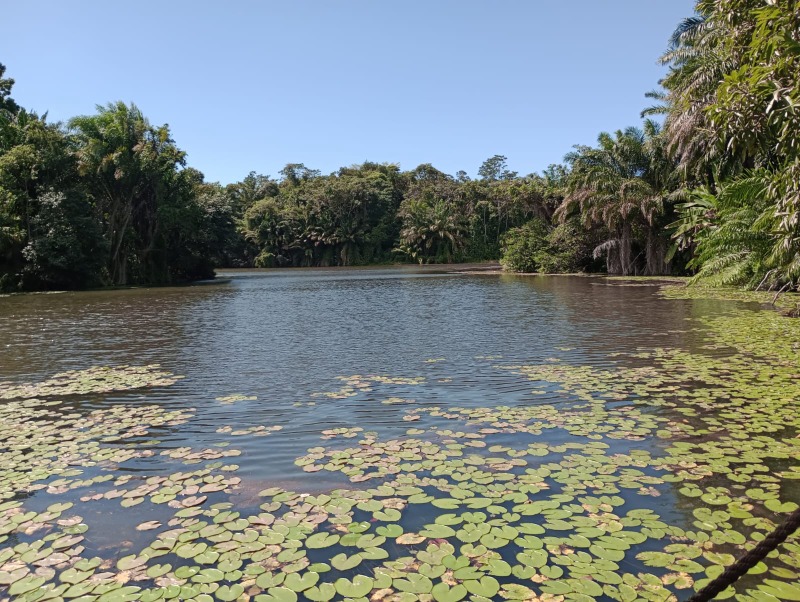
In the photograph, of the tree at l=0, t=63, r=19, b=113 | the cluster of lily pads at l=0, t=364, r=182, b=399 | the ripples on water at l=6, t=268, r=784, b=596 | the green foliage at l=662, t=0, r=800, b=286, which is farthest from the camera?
the tree at l=0, t=63, r=19, b=113

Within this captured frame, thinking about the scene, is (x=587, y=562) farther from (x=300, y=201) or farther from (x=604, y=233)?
(x=300, y=201)

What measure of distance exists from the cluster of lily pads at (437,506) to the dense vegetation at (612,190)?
4.96 metres

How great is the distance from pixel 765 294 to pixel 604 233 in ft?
67.6

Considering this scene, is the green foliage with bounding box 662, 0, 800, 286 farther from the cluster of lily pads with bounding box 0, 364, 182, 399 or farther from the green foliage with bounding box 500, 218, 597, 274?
the cluster of lily pads with bounding box 0, 364, 182, 399

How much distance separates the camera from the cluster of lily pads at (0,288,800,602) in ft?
12.3

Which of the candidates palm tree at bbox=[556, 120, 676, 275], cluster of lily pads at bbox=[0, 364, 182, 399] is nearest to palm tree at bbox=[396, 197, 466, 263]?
palm tree at bbox=[556, 120, 676, 275]

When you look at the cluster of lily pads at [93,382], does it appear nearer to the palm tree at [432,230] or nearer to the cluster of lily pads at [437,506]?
the cluster of lily pads at [437,506]

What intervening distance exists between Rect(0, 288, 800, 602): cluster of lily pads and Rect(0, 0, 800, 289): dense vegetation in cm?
496

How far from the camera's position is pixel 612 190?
36125mm

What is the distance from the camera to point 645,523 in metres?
4.41

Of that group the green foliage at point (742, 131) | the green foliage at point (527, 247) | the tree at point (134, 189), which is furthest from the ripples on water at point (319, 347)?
the green foliage at point (527, 247)

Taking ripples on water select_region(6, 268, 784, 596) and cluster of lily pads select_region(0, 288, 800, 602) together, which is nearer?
cluster of lily pads select_region(0, 288, 800, 602)

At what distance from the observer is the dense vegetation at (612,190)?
10031mm

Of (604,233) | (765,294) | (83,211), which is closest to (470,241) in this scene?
(604,233)
